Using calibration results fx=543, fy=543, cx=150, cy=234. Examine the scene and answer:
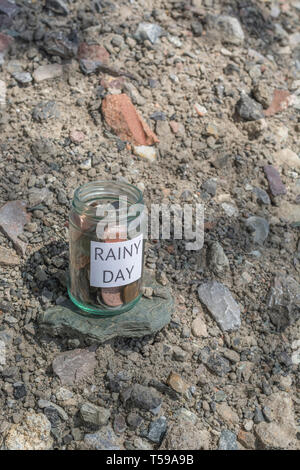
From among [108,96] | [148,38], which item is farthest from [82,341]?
[148,38]

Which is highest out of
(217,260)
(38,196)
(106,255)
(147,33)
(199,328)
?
(147,33)

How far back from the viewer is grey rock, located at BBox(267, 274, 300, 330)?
193 cm

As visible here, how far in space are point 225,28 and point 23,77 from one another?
3.36ft

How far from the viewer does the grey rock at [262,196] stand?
2255 mm

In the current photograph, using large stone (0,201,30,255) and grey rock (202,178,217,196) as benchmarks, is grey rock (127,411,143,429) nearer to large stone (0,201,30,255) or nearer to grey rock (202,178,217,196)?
large stone (0,201,30,255)

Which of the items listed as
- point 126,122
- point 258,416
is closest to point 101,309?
point 258,416

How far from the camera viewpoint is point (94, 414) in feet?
5.34

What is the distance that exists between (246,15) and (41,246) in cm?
167

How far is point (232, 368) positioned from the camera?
1.81 meters

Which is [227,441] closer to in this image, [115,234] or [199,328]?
[199,328]

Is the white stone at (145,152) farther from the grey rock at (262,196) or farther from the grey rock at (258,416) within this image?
the grey rock at (258,416)

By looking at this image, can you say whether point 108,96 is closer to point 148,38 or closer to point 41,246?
point 148,38

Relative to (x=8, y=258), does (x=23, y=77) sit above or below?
Answer: above

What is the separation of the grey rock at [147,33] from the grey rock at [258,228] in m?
0.96
